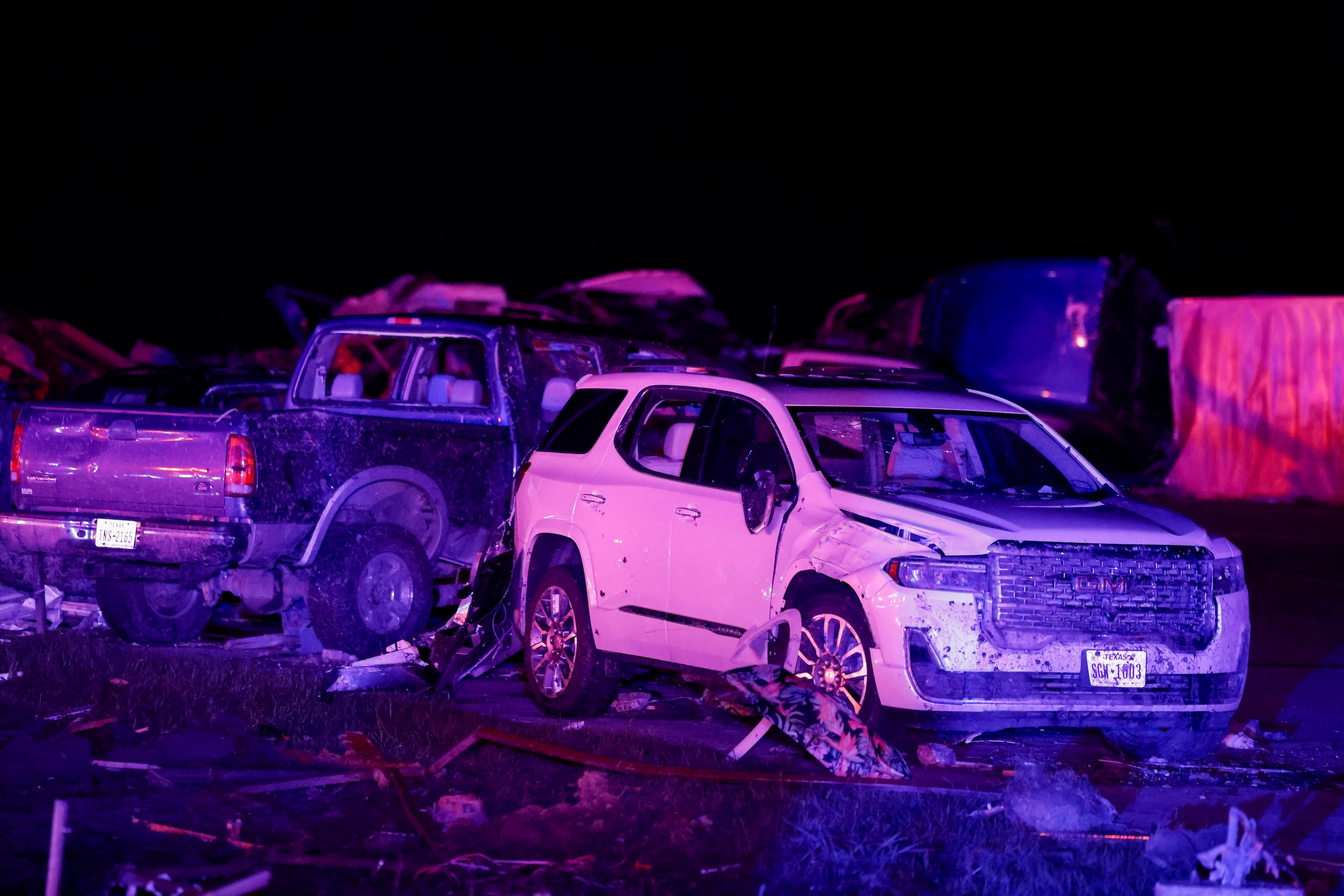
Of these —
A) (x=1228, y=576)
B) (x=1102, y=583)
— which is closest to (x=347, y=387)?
(x=1102, y=583)

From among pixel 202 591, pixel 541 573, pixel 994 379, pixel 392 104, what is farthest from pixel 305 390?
pixel 392 104

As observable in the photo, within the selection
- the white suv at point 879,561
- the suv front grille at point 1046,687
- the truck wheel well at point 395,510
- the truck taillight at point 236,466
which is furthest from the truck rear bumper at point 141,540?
the suv front grille at point 1046,687

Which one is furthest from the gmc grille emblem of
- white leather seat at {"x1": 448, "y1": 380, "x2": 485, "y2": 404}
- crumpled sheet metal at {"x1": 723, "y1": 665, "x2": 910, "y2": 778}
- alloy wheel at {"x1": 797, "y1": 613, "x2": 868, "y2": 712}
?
white leather seat at {"x1": 448, "y1": 380, "x2": 485, "y2": 404}

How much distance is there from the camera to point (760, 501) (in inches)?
301

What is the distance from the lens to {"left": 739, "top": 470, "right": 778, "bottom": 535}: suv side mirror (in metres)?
7.62

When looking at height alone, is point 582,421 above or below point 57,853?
above

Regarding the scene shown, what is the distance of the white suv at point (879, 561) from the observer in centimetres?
689

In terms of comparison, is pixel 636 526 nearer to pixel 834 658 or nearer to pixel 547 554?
pixel 547 554

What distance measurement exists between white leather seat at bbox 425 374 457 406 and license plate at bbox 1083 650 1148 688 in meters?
5.59

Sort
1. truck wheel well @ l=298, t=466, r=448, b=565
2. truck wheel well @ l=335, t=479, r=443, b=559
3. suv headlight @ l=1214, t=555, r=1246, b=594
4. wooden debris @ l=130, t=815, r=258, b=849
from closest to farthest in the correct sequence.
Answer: wooden debris @ l=130, t=815, r=258, b=849 < suv headlight @ l=1214, t=555, r=1246, b=594 < truck wheel well @ l=298, t=466, r=448, b=565 < truck wheel well @ l=335, t=479, r=443, b=559

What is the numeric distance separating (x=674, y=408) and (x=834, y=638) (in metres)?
4.41

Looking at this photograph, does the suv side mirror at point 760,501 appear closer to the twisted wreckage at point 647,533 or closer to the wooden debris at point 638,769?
the twisted wreckage at point 647,533

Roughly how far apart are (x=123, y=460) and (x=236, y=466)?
76 cm

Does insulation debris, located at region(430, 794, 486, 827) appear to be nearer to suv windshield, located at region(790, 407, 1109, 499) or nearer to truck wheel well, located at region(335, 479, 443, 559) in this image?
suv windshield, located at region(790, 407, 1109, 499)
